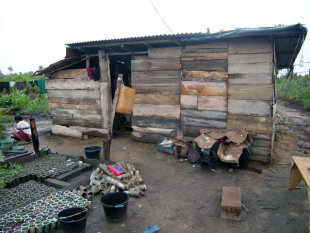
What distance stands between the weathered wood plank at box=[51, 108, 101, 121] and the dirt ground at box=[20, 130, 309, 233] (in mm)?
2890

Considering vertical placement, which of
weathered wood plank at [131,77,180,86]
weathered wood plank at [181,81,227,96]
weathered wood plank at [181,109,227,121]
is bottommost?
weathered wood plank at [181,109,227,121]

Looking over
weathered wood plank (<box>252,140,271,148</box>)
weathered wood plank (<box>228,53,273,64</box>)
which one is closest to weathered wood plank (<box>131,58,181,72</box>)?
weathered wood plank (<box>228,53,273,64</box>)

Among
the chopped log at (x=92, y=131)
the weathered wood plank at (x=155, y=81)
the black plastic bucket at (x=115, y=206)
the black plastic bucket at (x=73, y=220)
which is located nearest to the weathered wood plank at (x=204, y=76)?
the weathered wood plank at (x=155, y=81)

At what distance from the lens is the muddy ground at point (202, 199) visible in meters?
3.61

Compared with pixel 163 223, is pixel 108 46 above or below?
above

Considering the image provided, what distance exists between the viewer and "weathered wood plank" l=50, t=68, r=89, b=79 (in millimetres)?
8812

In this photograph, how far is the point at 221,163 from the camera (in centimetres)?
602

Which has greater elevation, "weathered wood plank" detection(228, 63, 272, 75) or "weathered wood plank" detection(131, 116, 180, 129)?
"weathered wood plank" detection(228, 63, 272, 75)

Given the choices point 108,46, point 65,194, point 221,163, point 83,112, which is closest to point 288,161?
point 221,163

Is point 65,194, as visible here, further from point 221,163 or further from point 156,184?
point 221,163

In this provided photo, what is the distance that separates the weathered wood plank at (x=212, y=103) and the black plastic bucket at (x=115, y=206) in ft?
13.6

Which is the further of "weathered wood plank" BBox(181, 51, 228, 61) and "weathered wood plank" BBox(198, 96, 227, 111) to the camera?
"weathered wood plank" BBox(198, 96, 227, 111)

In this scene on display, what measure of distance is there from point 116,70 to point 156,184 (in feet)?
22.8

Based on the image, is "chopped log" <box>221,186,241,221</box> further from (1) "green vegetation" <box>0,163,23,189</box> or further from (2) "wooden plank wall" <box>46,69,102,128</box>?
(2) "wooden plank wall" <box>46,69,102,128</box>
